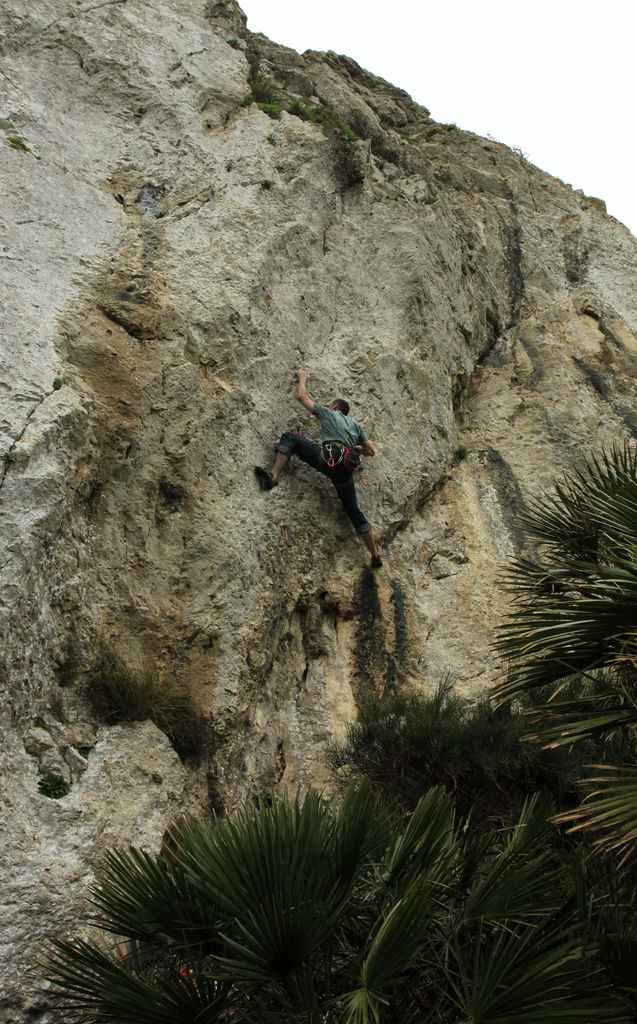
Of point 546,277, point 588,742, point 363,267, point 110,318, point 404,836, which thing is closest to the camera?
point 404,836

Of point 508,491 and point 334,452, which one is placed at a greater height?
point 508,491

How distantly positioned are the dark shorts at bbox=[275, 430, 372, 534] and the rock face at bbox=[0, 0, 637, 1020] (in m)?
0.22

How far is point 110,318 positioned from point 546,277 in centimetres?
1081

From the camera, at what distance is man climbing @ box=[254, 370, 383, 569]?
26.3 ft

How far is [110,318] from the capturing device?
7512mm

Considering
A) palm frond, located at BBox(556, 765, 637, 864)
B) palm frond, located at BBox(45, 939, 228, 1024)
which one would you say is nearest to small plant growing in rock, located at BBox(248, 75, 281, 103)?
palm frond, located at BBox(556, 765, 637, 864)

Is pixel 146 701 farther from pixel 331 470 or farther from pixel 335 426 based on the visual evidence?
pixel 335 426

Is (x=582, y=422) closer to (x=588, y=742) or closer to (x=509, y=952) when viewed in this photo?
(x=588, y=742)

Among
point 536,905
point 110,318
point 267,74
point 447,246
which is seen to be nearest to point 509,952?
point 536,905

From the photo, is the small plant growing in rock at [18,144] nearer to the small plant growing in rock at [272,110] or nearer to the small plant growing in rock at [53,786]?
the small plant growing in rock at [272,110]

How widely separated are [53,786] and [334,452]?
4.44 metres

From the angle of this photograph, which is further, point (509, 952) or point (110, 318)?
point (110, 318)

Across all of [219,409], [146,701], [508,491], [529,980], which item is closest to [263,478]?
[219,409]

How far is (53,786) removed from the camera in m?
5.08
